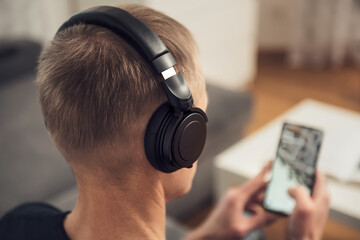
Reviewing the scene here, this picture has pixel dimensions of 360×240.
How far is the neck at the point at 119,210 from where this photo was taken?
1.88ft

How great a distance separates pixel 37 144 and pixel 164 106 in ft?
4.25

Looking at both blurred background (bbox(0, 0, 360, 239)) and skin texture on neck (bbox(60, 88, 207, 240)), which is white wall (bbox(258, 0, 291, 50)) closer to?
blurred background (bbox(0, 0, 360, 239))

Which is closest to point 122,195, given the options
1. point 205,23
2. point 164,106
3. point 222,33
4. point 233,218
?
point 164,106

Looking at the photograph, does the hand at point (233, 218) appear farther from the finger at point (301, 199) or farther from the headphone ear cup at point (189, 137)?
the headphone ear cup at point (189, 137)

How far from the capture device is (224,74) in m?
2.89

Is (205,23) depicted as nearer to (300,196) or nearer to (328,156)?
(328,156)

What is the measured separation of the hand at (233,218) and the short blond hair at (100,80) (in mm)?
440

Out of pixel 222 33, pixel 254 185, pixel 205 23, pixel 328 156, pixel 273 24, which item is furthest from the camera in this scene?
pixel 273 24

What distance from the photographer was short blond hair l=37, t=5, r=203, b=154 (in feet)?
1.65

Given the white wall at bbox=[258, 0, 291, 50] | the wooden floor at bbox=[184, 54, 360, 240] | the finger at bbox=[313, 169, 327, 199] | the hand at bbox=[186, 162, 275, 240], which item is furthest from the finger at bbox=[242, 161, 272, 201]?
the white wall at bbox=[258, 0, 291, 50]

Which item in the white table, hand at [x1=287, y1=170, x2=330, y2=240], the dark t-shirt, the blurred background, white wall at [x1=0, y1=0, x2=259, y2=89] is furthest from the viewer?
white wall at [x1=0, y1=0, x2=259, y2=89]

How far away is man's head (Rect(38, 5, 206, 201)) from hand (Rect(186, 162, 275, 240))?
0.41 m

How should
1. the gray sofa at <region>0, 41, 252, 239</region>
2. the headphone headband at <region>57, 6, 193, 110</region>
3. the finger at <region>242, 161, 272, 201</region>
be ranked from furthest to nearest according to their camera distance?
1. the gray sofa at <region>0, 41, 252, 239</region>
2. the finger at <region>242, 161, 272, 201</region>
3. the headphone headband at <region>57, 6, 193, 110</region>

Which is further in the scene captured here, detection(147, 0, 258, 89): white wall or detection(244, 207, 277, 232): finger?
detection(147, 0, 258, 89): white wall
